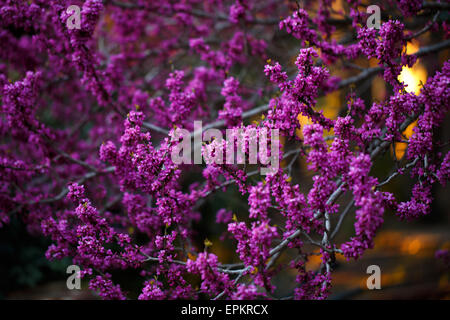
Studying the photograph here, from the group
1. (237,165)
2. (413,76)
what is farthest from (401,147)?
(413,76)

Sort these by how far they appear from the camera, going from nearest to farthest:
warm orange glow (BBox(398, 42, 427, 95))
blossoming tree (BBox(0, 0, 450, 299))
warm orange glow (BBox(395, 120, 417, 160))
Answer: blossoming tree (BBox(0, 0, 450, 299)) < warm orange glow (BBox(398, 42, 427, 95)) < warm orange glow (BBox(395, 120, 417, 160))

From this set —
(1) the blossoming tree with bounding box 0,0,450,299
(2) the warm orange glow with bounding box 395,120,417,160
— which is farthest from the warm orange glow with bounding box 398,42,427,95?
(2) the warm orange glow with bounding box 395,120,417,160

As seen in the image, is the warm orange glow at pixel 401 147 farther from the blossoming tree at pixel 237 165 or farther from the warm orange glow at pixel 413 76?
the warm orange glow at pixel 413 76

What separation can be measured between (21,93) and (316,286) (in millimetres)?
2956

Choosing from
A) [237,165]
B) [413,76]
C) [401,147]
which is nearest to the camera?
[237,165]

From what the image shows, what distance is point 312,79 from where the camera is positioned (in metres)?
2.18

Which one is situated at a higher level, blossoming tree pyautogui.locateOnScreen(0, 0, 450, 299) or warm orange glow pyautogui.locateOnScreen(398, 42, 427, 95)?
warm orange glow pyautogui.locateOnScreen(398, 42, 427, 95)

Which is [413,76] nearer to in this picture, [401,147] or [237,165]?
[401,147]

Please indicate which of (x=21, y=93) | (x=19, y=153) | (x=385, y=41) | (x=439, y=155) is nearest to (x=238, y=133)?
(x=385, y=41)

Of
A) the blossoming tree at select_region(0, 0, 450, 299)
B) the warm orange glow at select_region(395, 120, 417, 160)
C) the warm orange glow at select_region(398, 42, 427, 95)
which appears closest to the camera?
the blossoming tree at select_region(0, 0, 450, 299)

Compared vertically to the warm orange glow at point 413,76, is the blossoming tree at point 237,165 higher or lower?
lower

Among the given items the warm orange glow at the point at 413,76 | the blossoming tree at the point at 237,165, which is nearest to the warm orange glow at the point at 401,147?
the blossoming tree at the point at 237,165

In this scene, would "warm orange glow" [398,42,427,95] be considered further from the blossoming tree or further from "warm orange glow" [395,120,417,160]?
"warm orange glow" [395,120,417,160]
